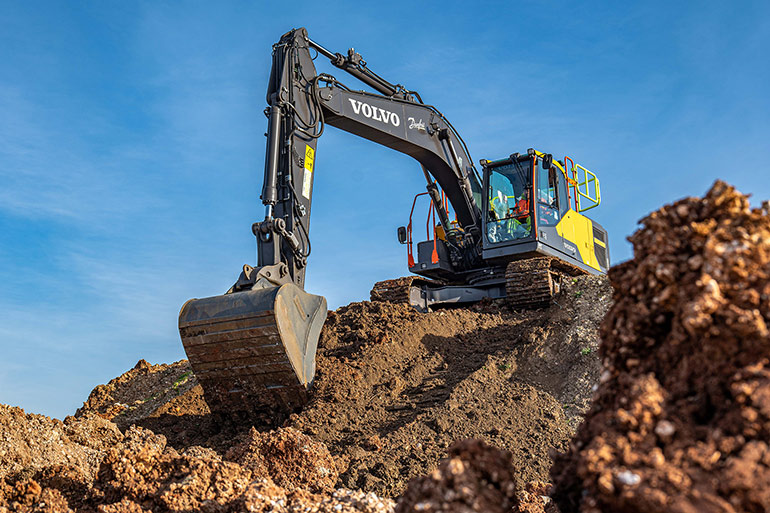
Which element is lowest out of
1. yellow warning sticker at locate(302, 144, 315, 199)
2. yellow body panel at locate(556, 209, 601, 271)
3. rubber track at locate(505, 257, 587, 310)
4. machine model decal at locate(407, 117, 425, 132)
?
rubber track at locate(505, 257, 587, 310)

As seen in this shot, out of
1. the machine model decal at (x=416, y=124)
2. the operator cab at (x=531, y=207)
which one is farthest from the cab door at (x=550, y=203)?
the machine model decal at (x=416, y=124)

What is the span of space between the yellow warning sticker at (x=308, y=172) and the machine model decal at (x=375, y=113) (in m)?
1.30

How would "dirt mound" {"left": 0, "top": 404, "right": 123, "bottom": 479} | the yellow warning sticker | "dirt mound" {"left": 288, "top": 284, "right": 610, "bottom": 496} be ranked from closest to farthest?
1. "dirt mound" {"left": 0, "top": 404, "right": 123, "bottom": 479}
2. "dirt mound" {"left": 288, "top": 284, "right": 610, "bottom": 496}
3. the yellow warning sticker

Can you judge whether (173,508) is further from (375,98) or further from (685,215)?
(375,98)

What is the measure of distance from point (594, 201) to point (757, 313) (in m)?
10.7

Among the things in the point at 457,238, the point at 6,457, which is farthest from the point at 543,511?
the point at 457,238

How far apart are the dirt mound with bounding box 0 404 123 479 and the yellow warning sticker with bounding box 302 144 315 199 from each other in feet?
12.0

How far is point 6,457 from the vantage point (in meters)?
6.10

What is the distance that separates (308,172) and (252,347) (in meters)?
2.75

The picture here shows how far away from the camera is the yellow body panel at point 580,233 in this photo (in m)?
12.3

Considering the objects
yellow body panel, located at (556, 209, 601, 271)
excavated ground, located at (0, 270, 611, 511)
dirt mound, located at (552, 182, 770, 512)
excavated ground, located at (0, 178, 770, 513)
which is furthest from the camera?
yellow body panel, located at (556, 209, 601, 271)

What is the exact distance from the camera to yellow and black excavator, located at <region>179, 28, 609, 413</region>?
738cm

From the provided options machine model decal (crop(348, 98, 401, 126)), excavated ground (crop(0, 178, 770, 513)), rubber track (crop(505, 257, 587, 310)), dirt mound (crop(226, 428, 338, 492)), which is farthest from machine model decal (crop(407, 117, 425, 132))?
dirt mound (crop(226, 428, 338, 492))

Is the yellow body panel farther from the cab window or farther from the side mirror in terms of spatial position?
the side mirror
